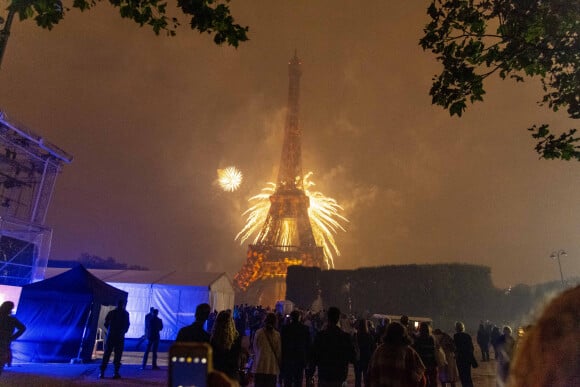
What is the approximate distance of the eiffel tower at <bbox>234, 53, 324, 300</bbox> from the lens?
53406 mm

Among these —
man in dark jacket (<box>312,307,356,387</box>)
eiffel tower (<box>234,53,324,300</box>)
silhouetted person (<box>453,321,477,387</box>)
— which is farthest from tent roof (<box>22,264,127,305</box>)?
eiffel tower (<box>234,53,324,300</box>)

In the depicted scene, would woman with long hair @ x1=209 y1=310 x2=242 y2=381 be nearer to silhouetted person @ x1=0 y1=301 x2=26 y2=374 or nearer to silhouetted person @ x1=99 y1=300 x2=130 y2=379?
silhouetted person @ x1=0 y1=301 x2=26 y2=374

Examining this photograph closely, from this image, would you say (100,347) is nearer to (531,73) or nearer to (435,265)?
(531,73)

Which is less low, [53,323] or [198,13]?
[198,13]

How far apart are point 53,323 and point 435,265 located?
40.0 metres

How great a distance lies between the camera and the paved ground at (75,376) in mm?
9512

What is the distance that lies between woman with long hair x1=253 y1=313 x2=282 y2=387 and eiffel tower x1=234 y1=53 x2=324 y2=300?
155 ft

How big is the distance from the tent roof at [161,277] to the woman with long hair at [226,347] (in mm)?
14817

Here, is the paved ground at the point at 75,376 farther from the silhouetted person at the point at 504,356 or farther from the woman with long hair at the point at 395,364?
the woman with long hair at the point at 395,364

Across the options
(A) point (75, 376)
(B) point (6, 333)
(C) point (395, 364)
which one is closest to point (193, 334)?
(C) point (395, 364)

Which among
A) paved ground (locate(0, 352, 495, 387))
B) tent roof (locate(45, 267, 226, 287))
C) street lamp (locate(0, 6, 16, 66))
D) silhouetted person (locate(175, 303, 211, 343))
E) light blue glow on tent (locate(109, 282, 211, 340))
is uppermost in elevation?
street lamp (locate(0, 6, 16, 66))

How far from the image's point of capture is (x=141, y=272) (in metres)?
21.3

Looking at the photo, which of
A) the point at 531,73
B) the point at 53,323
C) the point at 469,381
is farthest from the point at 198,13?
the point at 53,323

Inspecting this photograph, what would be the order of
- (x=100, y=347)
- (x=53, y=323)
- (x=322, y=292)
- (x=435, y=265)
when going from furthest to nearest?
(x=322, y=292) < (x=435, y=265) < (x=100, y=347) < (x=53, y=323)
